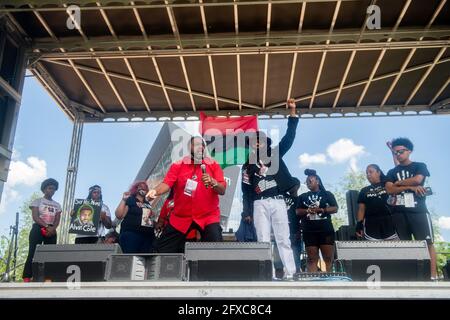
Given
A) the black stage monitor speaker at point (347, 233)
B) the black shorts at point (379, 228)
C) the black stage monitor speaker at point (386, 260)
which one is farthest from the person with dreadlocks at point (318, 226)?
the black stage monitor speaker at point (386, 260)

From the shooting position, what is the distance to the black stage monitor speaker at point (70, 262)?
355 centimetres

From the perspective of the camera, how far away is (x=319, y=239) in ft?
20.1

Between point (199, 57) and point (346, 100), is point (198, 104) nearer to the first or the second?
point (199, 57)

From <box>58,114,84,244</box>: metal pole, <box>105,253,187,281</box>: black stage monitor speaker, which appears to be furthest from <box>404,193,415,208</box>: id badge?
<box>58,114,84,244</box>: metal pole

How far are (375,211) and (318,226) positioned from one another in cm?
Answer: 81

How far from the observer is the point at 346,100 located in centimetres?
936

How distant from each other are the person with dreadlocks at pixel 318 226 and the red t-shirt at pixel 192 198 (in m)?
1.95

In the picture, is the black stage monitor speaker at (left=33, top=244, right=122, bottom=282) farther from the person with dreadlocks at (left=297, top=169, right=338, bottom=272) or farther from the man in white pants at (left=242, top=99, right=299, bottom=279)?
the person with dreadlocks at (left=297, top=169, right=338, bottom=272)

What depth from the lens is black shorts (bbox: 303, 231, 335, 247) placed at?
6109 mm

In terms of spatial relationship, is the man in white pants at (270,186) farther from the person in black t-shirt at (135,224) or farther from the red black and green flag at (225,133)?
the red black and green flag at (225,133)

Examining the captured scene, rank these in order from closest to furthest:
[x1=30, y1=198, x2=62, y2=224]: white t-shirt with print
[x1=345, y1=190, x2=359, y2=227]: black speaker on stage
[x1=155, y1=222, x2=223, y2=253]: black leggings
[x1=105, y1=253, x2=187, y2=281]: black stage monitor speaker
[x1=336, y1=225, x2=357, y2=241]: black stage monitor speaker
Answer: [x1=105, y1=253, x2=187, y2=281]: black stage monitor speaker
[x1=155, y1=222, x2=223, y2=253]: black leggings
[x1=30, y1=198, x2=62, y2=224]: white t-shirt with print
[x1=336, y1=225, x2=357, y2=241]: black stage monitor speaker
[x1=345, y1=190, x2=359, y2=227]: black speaker on stage

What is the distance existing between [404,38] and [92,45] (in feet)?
17.3

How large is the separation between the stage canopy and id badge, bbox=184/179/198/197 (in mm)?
3155

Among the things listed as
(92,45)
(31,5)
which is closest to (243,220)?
(92,45)
